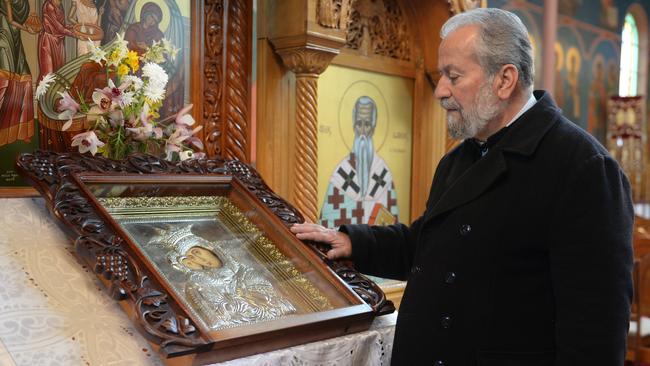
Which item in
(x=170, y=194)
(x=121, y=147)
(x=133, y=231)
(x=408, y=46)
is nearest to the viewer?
(x=133, y=231)

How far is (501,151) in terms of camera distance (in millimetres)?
1670

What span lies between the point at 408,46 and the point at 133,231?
2429 mm

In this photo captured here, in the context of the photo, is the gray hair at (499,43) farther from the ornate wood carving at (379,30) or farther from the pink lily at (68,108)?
the ornate wood carving at (379,30)

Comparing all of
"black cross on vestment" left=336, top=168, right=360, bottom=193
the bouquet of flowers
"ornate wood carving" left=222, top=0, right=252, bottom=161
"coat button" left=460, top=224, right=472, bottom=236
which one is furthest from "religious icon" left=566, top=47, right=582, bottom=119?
"coat button" left=460, top=224, right=472, bottom=236

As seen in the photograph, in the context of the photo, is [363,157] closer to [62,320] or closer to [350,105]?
[350,105]

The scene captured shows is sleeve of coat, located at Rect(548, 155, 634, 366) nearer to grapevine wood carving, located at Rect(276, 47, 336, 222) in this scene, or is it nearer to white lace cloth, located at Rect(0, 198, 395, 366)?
white lace cloth, located at Rect(0, 198, 395, 366)

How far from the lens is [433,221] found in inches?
70.4

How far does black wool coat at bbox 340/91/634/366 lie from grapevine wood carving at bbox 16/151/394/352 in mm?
242

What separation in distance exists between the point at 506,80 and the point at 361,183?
77.4 inches

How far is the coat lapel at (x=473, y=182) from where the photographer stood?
166cm

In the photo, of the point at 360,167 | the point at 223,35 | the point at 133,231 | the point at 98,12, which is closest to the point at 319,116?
the point at 360,167

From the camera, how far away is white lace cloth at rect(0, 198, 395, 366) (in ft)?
4.65

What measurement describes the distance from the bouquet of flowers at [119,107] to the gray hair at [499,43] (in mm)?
1077

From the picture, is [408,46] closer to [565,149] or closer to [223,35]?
[223,35]
